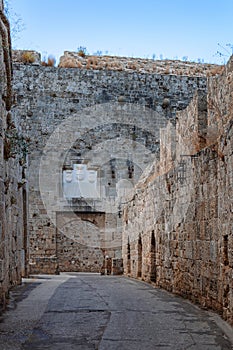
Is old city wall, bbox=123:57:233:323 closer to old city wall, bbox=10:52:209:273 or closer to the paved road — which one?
the paved road

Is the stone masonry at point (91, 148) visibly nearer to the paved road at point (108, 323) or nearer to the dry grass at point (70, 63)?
the dry grass at point (70, 63)

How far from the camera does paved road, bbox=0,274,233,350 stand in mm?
6668

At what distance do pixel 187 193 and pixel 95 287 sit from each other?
3.71m

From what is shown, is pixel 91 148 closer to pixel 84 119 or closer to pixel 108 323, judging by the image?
pixel 84 119

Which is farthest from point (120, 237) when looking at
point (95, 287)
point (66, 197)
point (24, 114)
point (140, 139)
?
point (95, 287)

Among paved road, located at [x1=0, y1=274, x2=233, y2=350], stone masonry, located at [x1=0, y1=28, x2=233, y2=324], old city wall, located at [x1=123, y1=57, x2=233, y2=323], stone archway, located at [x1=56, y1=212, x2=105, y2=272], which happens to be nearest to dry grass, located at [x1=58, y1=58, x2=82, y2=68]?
stone masonry, located at [x1=0, y1=28, x2=233, y2=324]

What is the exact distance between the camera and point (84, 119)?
78.9ft

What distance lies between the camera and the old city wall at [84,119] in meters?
23.2

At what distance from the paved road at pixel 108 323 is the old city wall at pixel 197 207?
467 mm

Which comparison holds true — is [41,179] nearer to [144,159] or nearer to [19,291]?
[144,159]

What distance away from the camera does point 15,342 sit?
6.68 meters

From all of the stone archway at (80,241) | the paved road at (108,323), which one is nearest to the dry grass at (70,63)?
the stone archway at (80,241)

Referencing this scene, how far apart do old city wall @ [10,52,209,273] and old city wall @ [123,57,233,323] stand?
8.77m

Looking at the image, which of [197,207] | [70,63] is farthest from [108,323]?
[70,63]
